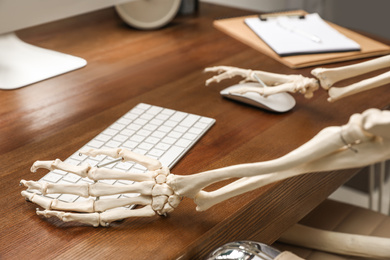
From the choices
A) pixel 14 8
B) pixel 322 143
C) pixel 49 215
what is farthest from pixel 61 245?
pixel 14 8

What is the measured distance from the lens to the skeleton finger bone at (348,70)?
0.83 meters

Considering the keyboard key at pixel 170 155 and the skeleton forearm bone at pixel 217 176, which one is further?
the keyboard key at pixel 170 155

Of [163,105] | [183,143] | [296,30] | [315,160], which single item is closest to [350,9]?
[296,30]

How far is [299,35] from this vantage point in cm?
120

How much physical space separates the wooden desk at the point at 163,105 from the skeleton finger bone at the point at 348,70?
7cm

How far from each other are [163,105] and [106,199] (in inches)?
13.4

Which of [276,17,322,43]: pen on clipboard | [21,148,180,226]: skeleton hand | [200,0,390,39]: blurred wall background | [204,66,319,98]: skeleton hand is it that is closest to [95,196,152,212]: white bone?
[21,148,180,226]: skeleton hand

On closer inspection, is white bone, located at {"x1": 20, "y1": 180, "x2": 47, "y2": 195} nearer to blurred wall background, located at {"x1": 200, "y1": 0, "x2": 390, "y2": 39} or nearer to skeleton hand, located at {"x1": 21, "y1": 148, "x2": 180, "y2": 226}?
skeleton hand, located at {"x1": 21, "y1": 148, "x2": 180, "y2": 226}

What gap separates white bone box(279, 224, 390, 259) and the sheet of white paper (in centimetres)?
42

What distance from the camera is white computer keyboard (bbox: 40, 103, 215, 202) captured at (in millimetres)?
691

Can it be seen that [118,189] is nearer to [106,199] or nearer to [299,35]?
[106,199]

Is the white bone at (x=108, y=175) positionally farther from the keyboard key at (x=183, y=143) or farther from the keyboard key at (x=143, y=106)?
the keyboard key at (x=143, y=106)

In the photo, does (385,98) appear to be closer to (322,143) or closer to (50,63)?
(322,143)

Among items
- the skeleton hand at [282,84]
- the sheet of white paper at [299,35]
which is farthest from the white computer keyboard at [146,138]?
the sheet of white paper at [299,35]
